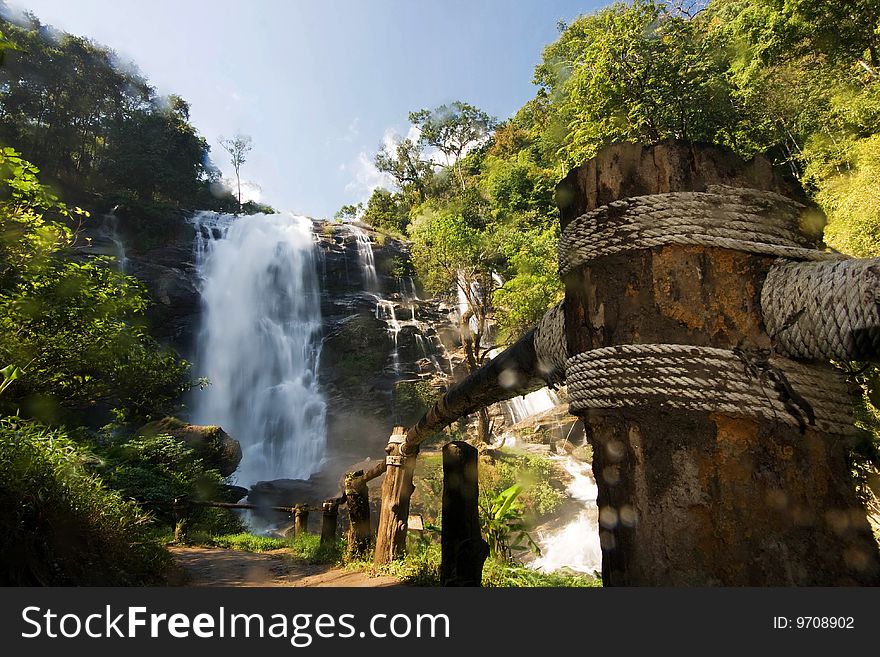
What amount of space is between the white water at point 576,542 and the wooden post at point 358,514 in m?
5.57

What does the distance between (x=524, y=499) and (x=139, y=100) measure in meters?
35.1

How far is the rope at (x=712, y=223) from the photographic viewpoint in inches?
31.2

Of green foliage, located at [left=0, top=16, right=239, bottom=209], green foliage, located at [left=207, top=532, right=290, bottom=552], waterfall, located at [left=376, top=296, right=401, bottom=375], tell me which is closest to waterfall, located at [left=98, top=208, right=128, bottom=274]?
green foliage, located at [left=0, top=16, right=239, bottom=209]

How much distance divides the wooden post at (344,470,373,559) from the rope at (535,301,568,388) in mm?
5251

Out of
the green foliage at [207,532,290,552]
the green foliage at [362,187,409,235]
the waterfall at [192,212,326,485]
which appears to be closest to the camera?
the green foliage at [207,532,290,552]

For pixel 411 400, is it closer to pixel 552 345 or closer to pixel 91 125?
pixel 552 345

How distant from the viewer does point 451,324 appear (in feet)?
83.2

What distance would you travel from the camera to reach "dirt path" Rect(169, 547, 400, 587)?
506 cm

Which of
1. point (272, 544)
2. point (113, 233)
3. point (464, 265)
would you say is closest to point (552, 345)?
point (272, 544)

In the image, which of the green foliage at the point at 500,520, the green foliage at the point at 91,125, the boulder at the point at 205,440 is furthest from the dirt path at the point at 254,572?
the green foliage at the point at 91,125

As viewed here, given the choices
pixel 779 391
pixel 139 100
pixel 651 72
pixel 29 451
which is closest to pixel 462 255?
pixel 651 72

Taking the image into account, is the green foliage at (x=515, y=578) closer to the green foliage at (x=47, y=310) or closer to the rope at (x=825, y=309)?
the rope at (x=825, y=309)

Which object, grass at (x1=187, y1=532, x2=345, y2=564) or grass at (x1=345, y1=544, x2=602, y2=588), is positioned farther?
grass at (x1=187, y1=532, x2=345, y2=564)

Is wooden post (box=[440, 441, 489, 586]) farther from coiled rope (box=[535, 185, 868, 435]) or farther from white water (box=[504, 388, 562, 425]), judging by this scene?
white water (box=[504, 388, 562, 425])
